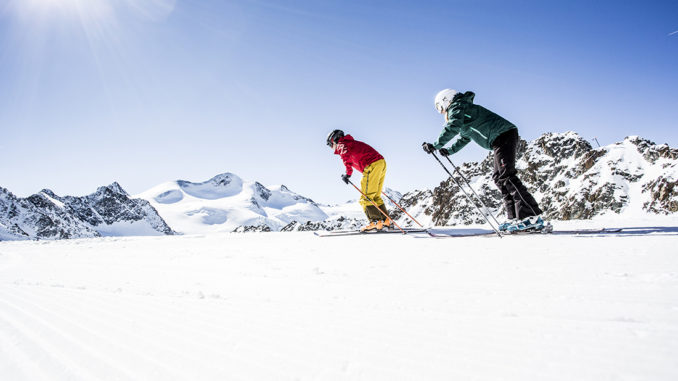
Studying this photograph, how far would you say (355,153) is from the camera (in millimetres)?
6984

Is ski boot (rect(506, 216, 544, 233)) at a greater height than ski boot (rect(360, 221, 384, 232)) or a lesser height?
lesser

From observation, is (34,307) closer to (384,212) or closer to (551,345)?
(551,345)

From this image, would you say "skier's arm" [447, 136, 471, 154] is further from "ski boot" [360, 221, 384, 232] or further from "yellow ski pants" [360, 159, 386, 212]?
"ski boot" [360, 221, 384, 232]

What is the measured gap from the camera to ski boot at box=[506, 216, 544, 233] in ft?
15.3

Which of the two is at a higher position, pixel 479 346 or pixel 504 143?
pixel 504 143

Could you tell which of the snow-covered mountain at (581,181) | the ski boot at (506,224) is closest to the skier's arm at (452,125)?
the ski boot at (506,224)

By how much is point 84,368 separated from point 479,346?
5.51 ft

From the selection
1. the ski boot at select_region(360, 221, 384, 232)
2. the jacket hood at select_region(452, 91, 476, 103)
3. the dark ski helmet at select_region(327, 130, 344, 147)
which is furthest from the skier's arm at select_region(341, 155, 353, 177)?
the jacket hood at select_region(452, 91, 476, 103)

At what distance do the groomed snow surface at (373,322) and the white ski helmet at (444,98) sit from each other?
3.03 metres

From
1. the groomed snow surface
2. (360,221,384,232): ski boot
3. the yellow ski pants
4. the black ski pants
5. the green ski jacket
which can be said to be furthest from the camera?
the yellow ski pants

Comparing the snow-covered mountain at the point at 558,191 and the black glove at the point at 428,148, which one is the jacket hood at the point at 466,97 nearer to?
the black glove at the point at 428,148

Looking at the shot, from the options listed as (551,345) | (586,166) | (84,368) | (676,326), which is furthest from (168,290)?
(586,166)

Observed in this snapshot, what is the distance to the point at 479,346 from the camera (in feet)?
4.18

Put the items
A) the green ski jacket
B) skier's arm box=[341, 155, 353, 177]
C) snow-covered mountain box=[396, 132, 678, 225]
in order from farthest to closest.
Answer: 1. snow-covered mountain box=[396, 132, 678, 225]
2. skier's arm box=[341, 155, 353, 177]
3. the green ski jacket
